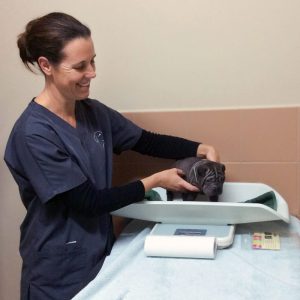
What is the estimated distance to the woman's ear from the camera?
1.12m

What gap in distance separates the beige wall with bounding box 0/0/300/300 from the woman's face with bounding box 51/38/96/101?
339 mm

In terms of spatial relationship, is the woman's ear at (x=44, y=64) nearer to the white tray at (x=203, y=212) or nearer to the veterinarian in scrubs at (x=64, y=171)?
the veterinarian in scrubs at (x=64, y=171)

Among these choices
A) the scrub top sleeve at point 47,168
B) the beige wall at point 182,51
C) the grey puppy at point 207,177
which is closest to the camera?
the scrub top sleeve at point 47,168

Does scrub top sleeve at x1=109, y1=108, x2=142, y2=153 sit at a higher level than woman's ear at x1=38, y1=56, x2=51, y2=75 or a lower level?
lower

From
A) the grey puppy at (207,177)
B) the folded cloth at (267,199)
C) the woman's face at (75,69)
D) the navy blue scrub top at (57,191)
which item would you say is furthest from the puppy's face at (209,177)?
the woman's face at (75,69)

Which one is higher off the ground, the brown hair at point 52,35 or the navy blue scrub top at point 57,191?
the brown hair at point 52,35

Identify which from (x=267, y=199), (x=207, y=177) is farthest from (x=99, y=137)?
(x=267, y=199)

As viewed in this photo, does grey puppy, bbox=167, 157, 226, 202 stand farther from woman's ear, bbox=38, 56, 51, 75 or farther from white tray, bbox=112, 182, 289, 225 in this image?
woman's ear, bbox=38, 56, 51, 75

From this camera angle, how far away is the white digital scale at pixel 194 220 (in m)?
1.09

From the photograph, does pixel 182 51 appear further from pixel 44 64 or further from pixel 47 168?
pixel 47 168

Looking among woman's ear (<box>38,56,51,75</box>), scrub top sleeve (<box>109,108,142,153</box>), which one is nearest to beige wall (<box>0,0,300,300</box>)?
scrub top sleeve (<box>109,108,142,153</box>)

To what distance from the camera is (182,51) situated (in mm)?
1418

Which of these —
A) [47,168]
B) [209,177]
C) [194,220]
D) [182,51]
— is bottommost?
[194,220]

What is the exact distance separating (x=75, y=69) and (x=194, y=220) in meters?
0.53
